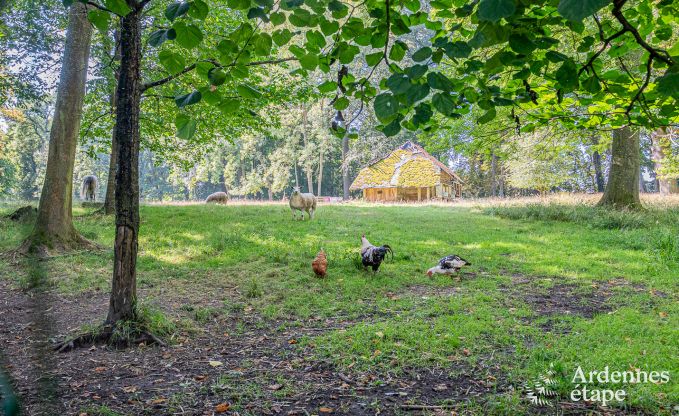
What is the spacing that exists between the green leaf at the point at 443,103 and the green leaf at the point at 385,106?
196mm

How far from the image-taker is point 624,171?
13492mm

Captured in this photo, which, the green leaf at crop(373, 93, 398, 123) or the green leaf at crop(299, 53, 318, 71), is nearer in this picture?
the green leaf at crop(373, 93, 398, 123)

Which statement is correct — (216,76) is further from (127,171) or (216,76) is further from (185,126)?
(127,171)

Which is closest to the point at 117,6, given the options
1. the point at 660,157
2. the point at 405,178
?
the point at 660,157

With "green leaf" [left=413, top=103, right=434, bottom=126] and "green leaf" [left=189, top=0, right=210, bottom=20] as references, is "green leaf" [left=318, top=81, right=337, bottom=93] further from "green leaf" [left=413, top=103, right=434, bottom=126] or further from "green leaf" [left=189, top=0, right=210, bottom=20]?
"green leaf" [left=189, top=0, right=210, bottom=20]

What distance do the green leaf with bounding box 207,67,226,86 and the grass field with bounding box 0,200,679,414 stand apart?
98 cm

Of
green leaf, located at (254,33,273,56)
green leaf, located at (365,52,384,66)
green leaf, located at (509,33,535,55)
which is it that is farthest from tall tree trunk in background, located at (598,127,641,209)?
green leaf, located at (254,33,273,56)

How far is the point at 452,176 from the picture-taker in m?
36.2

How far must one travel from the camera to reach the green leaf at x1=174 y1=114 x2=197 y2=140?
1.63m

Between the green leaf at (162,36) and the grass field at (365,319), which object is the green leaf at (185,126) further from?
the grass field at (365,319)

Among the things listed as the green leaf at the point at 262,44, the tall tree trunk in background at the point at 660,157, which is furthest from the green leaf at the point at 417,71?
the tall tree trunk in background at the point at 660,157

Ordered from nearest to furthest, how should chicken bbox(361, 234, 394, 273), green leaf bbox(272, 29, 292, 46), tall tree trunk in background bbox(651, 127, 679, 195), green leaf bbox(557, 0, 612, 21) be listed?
1. green leaf bbox(557, 0, 612, 21)
2. green leaf bbox(272, 29, 292, 46)
3. chicken bbox(361, 234, 394, 273)
4. tall tree trunk in background bbox(651, 127, 679, 195)

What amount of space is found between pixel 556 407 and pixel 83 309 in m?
5.91

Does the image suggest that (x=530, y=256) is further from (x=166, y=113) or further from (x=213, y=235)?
(x=166, y=113)
